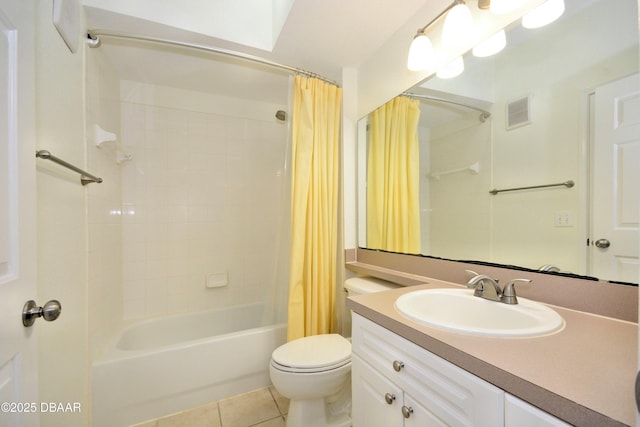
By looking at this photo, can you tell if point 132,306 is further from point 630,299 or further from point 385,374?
point 630,299

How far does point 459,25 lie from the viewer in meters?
1.10

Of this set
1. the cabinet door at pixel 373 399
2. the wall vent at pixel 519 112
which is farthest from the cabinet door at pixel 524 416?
the wall vent at pixel 519 112

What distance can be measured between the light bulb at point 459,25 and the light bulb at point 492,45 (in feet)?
0.22

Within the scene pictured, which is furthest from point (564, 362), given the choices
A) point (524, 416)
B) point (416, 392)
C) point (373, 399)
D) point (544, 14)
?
point (544, 14)

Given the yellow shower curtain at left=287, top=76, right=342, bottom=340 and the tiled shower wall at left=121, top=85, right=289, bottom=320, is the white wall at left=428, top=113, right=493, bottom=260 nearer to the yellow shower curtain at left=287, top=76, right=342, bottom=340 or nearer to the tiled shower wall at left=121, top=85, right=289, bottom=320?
the yellow shower curtain at left=287, top=76, right=342, bottom=340

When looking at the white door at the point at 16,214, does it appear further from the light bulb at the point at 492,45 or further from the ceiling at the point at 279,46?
the light bulb at the point at 492,45

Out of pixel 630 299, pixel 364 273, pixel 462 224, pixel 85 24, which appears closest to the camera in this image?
pixel 630 299

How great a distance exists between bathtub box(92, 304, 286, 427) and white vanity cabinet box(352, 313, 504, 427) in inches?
37.1

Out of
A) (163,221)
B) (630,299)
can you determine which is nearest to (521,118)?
(630,299)

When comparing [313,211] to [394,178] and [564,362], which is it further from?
[564,362]

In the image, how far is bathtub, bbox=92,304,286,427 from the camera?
133cm

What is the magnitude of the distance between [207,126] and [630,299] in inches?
106

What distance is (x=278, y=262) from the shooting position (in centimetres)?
180

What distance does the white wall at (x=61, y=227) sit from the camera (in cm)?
87
